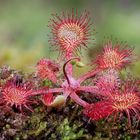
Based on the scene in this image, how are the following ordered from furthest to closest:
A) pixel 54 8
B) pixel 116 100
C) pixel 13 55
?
1. pixel 54 8
2. pixel 13 55
3. pixel 116 100

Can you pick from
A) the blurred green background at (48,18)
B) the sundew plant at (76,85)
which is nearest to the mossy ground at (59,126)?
the sundew plant at (76,85)

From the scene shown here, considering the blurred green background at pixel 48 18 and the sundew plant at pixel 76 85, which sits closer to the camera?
the sundew plant at pixel 76 85

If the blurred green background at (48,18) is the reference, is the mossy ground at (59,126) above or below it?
below

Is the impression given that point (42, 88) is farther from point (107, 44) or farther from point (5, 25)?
point (5, 25)

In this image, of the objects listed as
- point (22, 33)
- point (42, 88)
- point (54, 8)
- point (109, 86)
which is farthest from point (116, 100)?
point (54, 8)

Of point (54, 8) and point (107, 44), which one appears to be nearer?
point (107, 44)

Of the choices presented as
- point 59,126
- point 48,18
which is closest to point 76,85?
point 59,126

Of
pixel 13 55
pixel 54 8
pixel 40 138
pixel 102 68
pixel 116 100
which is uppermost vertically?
pixel 54 8

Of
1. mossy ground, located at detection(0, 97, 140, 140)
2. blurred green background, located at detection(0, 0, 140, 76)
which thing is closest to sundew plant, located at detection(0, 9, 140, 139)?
mossy ground, located at detection(0, 97, 140, 140)

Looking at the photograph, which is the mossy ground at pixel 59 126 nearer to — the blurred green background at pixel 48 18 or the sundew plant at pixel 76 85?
the sundew plant at pixel 76 85
